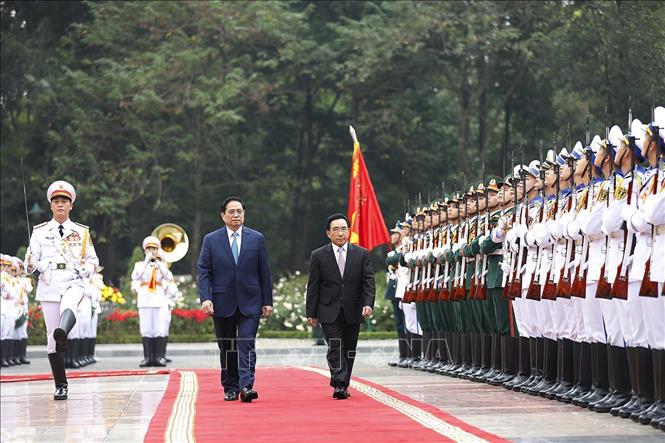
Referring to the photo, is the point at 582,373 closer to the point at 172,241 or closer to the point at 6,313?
the point at 6,313

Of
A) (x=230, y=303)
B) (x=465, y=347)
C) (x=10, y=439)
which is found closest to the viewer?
(x=10, y=439)

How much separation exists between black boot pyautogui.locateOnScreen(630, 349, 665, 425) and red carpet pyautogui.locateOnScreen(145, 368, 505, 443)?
53.7 inches

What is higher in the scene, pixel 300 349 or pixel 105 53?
pixel 105 53

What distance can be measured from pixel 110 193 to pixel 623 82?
19804 millimetres

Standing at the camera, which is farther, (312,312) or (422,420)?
(312,312)

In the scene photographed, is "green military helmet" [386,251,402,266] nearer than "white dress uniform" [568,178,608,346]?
No

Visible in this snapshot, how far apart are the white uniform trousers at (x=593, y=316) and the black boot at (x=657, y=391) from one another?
138cm

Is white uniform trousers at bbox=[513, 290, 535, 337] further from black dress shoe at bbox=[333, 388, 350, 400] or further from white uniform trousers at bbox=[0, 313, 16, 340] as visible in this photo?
white uniform trousers at bbox=[0, 313, 16, 340]

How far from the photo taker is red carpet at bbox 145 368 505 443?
33.9ft

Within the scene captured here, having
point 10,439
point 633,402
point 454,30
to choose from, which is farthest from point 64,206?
point 454,30

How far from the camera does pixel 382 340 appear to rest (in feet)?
106

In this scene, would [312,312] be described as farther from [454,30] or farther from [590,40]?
[454,30]

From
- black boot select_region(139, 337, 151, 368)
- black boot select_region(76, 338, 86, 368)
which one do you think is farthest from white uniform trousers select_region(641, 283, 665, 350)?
black boot select_region(76, 338, 86, 368)

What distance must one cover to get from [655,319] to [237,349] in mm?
4848
